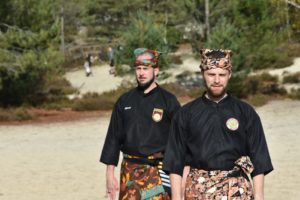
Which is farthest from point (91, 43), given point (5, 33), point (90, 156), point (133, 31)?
point (90, 156)

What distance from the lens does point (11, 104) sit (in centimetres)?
2584

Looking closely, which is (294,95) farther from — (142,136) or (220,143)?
(220,143)

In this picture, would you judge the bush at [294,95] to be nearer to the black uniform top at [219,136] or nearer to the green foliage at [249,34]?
the green foliage at [249,34]

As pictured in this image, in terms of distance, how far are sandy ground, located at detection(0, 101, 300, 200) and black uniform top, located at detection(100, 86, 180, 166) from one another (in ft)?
14.2

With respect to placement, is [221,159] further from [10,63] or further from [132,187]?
[10,63]

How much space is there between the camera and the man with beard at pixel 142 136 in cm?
495

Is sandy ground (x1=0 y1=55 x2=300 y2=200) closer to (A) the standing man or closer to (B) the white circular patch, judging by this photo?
(B) the white circular patch

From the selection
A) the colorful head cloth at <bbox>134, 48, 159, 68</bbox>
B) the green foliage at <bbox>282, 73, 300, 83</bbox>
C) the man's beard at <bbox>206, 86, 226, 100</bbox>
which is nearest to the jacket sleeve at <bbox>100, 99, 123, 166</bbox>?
the colorful head cloth at <bbox>134, 48, 159, 68</bbox>

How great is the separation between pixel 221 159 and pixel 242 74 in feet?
79.4

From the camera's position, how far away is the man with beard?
4.95 metres

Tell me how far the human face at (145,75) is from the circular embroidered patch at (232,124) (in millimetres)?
1448

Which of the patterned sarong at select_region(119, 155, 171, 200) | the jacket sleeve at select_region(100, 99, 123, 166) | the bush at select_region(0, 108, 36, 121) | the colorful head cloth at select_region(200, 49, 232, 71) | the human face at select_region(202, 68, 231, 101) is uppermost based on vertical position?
the colorful head cloth at select_region(200, 49, 232, 71)

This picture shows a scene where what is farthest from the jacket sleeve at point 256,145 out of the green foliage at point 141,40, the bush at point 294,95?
the green foliage at point 141,40

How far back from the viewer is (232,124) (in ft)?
11.6
